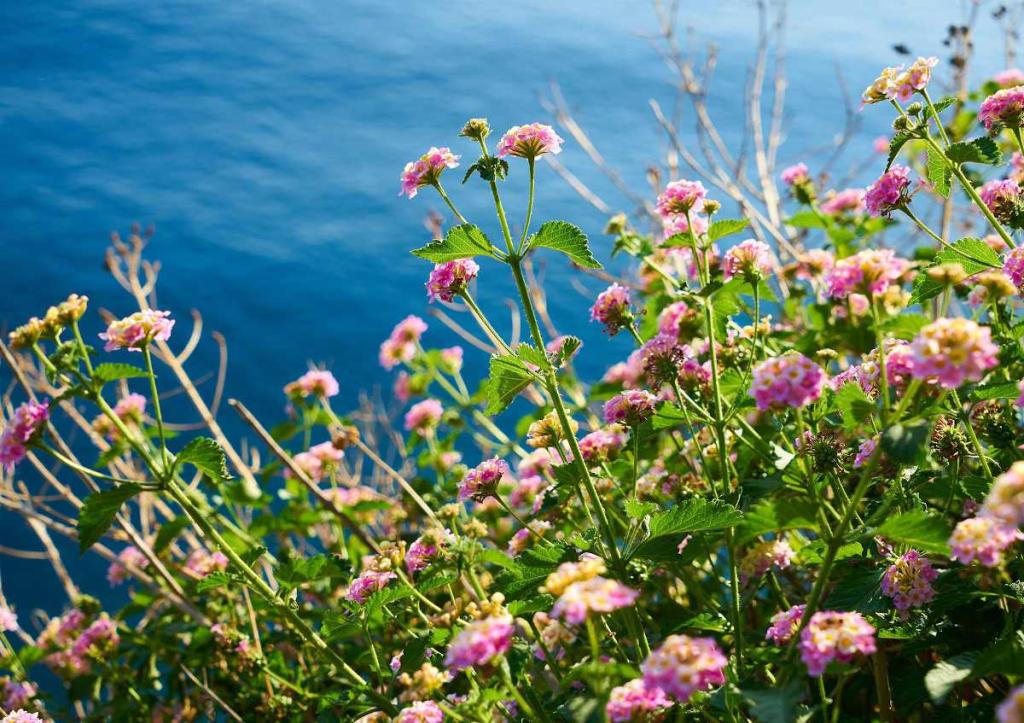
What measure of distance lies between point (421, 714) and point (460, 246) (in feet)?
1.89

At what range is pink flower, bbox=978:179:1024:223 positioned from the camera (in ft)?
4.61

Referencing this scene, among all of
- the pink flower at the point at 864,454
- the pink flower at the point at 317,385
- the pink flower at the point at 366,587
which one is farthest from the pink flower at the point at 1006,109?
the pink flower at the point at 317,385

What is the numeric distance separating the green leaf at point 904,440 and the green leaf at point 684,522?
208 mm

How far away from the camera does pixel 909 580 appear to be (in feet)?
3.73

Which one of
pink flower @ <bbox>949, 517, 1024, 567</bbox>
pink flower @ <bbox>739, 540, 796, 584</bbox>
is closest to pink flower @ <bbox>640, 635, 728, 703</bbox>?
pink flower @ <bbox>949, 517, 1024, 567</bbox>

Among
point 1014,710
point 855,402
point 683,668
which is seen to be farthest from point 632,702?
point 855,402

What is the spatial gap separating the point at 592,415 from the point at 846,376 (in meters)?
1.02

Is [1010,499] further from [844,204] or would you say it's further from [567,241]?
[844,204]

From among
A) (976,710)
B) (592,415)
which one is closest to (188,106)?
(592,415)

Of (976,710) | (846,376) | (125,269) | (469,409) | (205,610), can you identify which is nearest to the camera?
(976,710)

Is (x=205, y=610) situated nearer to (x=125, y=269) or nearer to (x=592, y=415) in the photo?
(x=592, y=415)

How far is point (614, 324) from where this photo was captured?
1516 millimetres

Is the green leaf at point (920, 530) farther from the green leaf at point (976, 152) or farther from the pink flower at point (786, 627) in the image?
→ the green leaf at point (976, 152)

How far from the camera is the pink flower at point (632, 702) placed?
86 cm
